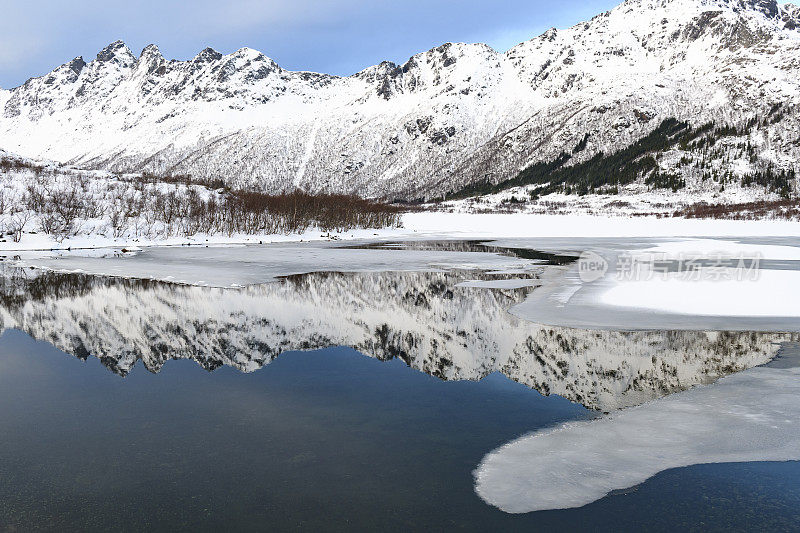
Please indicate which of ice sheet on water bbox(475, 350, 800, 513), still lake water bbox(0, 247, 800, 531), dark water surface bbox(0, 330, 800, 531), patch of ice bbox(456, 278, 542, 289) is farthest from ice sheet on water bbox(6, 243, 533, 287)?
ice sheet on water bbox(475, 350, 800, 513)

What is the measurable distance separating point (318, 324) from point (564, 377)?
20.4 feet

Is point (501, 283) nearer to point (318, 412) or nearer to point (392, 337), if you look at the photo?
point (392, 337)

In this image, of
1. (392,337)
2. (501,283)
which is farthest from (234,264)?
(392,337)

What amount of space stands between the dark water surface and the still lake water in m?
0.02

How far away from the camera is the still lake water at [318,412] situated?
4.93 meters

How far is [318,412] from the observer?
750 cm

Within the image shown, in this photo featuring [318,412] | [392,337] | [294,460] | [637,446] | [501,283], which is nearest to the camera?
[294,460]

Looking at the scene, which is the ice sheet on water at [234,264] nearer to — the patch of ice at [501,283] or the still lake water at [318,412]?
the patch of ice at [501,283]

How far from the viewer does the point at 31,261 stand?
29.3 meters

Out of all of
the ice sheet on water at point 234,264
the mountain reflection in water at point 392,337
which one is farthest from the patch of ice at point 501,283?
the ice sheet on water at point 234,264

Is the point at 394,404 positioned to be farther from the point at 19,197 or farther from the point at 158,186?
the point at 158,186

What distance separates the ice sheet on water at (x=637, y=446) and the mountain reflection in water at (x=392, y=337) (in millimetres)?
730

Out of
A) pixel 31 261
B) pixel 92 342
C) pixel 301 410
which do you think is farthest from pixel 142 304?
pixel 31 261

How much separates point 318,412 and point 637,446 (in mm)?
4005
